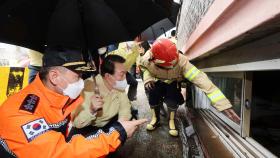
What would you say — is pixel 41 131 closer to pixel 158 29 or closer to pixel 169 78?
pixel 169 78

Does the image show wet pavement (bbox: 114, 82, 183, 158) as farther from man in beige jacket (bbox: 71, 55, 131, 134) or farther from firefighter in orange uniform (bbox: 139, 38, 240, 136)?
man in beige jacket (bbox: 71, 55, 131, 134)

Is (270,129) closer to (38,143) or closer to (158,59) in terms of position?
(158,59)

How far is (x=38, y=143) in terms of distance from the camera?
1.21m

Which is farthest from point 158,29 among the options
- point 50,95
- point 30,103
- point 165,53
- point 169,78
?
point 30,103

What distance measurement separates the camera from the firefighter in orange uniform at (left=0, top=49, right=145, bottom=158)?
1219 mm

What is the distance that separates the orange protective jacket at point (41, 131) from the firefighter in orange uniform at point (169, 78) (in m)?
1.05

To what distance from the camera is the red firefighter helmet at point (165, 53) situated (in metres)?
2.51

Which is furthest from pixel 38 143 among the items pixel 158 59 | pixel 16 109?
pixel 158 59

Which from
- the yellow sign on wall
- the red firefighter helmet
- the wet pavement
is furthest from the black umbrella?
the yellow sign on wall

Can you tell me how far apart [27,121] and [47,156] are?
190mm

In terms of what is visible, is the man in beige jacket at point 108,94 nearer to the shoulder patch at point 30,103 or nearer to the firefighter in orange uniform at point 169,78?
the firefighter in orange uniform at point 169,78

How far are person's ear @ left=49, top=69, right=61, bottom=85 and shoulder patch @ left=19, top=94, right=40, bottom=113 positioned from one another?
13 centimetres

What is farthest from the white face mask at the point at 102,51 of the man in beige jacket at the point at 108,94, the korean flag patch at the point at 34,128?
the korean flag patch at the point at 34,128

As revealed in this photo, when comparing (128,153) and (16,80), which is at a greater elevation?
(16,80)
